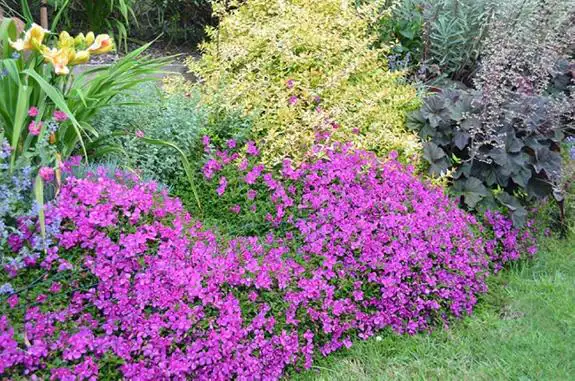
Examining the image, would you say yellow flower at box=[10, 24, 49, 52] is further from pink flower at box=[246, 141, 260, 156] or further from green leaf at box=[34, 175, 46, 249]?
pink flower at box=[246, 141, 260, 156]

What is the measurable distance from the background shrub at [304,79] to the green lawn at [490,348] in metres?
1.10

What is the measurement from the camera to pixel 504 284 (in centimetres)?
359

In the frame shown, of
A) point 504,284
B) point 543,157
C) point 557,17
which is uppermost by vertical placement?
point 557,17

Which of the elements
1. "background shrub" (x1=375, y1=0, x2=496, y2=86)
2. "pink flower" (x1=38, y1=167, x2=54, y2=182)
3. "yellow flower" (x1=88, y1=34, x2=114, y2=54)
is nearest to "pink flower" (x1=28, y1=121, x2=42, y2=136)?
"pink flower" (x1=38, y1=167, x2=54, y2=182)

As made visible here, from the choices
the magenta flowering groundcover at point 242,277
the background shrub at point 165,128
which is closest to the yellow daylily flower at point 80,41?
the background shrub at point 165,128

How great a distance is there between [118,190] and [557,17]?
4.14 meters

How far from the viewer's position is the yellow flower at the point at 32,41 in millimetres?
2585

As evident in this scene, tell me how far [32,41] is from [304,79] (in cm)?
186

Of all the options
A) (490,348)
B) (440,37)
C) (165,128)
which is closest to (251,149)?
(165,128)

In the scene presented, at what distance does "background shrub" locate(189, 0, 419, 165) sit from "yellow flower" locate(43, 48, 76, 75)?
121 centimetres

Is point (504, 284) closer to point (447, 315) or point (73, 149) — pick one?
point (447, 315)

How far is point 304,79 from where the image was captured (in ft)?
13.2

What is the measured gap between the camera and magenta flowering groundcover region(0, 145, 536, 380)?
7.75 feet

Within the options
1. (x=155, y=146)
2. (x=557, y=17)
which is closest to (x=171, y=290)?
(x=155, y=146)
